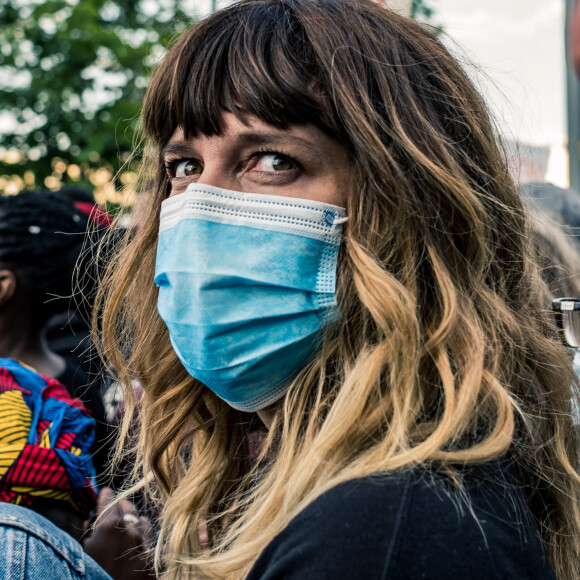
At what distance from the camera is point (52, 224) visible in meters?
3.46

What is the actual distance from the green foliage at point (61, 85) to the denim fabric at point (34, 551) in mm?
9528

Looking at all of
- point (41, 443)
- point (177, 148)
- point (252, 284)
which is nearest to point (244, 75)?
point (177, 148)

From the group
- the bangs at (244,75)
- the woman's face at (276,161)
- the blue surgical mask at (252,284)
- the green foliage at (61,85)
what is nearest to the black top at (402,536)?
the blue surgical mask at (252,284)

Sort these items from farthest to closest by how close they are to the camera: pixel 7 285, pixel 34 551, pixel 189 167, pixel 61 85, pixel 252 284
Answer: pixel 61 85
pixel 7 285
pixel 189 167
pixel 34 551
pixel 252 284

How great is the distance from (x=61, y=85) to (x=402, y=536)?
442 inches

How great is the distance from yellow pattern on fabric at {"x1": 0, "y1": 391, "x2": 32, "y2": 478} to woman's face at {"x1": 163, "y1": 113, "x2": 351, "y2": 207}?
Result: 3.66 feet

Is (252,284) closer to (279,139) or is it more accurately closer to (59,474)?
(279,139)

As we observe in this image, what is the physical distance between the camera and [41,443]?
91.0 inches

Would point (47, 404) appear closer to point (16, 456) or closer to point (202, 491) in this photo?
point (16, 456)

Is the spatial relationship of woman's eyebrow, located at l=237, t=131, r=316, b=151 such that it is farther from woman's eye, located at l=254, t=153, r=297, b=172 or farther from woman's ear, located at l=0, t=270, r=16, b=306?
woman's ear, located at l=0, t=270, r=16, b=306

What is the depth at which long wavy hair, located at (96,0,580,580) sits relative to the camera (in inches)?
55.4

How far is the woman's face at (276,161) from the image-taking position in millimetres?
1625

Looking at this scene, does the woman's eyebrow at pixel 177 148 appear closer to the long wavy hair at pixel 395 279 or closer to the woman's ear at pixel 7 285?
the long wavy hair at pixel 395 279

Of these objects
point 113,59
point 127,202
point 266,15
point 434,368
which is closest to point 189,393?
point 127,202
